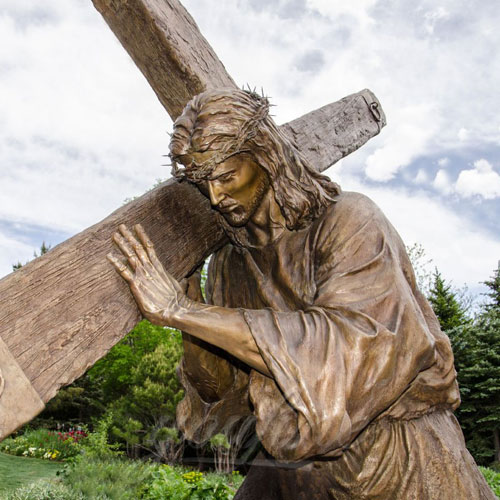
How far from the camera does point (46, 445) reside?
19.4m

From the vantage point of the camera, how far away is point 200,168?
203 cm

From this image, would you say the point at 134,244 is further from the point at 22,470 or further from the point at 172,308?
the point at 22,470

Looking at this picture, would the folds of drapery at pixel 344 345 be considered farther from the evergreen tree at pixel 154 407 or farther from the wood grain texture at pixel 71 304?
the evergreen tree at pixel 154 407

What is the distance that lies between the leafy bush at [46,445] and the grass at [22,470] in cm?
46

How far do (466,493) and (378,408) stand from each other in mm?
671

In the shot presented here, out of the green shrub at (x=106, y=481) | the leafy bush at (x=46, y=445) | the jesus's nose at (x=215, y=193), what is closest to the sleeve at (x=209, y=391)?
the jesus's nose at (x=215, y=193)

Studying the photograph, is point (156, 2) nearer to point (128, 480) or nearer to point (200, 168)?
point (200, 168)

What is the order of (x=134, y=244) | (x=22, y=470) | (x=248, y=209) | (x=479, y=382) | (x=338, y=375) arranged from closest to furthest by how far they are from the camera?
(x=338, y=375), (x=134, y=244), (x=248, y=209), (x=22, y=470), (x=479, y=382)

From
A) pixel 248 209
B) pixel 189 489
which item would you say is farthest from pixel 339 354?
pixel 189 489

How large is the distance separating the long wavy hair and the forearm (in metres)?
0.56

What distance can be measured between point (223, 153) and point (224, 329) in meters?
0.70

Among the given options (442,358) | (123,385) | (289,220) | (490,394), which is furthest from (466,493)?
(123,385)

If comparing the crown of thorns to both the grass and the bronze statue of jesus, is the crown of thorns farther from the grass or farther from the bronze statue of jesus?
the grass

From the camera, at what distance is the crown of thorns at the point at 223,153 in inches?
79.6
